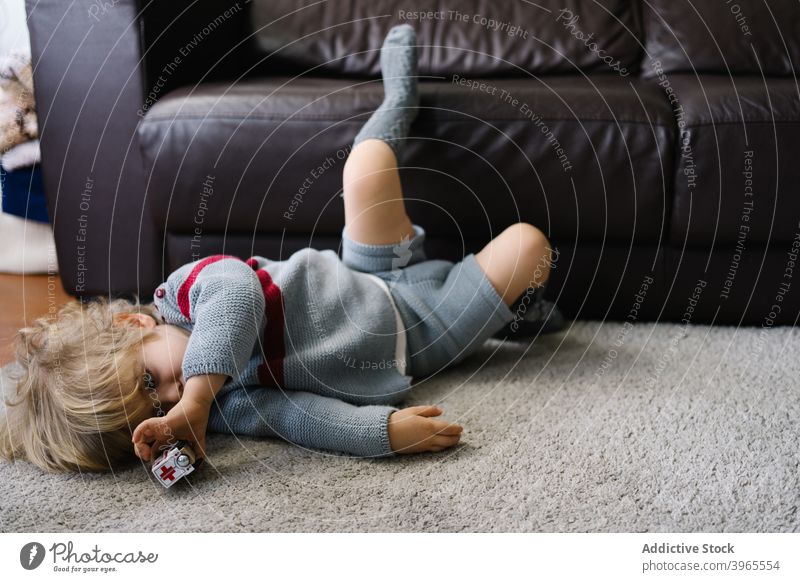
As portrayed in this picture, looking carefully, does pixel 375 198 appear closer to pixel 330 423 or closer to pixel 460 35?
pixel 330 423

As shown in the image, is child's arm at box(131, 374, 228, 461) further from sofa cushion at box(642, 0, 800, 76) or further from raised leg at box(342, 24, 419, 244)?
sofa cushion at box(642, 0, 800, 76)

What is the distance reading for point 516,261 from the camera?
3.02ft

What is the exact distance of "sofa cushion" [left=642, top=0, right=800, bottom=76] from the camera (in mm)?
1185

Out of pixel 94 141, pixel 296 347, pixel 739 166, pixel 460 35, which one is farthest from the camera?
pixel 460 35

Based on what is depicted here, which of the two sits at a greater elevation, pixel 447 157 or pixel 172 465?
pixel 447 157

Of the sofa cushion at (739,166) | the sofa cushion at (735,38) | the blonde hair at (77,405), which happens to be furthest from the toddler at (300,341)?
the sofa cushion at (735,38)

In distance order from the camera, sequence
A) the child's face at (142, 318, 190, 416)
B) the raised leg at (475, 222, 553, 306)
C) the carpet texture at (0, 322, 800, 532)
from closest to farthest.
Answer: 1. the carpet texture at (0, 322, 800, 532)
2. the child's face at (142, 318, 190, 416)
3. the raised leg at (475, 222, 553, 306)

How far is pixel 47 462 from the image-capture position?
2.39 ft

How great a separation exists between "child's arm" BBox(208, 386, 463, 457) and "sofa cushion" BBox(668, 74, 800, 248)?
459mm

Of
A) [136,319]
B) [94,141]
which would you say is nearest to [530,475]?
[136,319]

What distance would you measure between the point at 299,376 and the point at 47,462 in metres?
0.25

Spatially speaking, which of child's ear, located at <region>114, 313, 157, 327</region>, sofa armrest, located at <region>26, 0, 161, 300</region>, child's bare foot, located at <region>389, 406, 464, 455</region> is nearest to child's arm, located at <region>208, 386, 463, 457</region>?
child's bare foot, located at <region>389, 406, 464, 455</region>

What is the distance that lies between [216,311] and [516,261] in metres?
0.36
